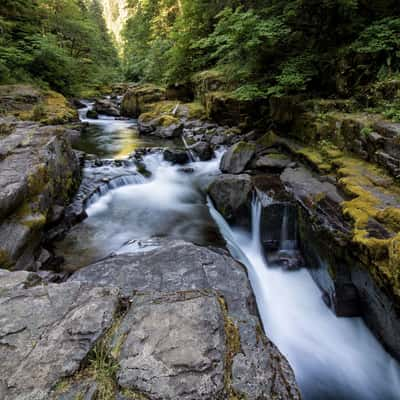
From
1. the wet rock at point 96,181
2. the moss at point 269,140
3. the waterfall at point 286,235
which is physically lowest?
the waterfall at point 286,235

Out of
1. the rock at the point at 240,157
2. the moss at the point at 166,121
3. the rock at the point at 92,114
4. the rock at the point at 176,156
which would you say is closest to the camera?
the rock at the point at 240,157

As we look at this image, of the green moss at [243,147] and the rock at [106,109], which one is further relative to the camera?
the rock at [106,109]

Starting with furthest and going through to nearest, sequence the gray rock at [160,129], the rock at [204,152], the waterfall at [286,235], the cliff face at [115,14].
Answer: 1. the cliff face at [115,14]
2. the gray rock at [160,129]
3. the rock at [204,152]
4. the waterfall at [286,235]

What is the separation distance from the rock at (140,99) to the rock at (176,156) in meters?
9.81

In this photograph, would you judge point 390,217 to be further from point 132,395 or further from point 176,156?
point 176,156

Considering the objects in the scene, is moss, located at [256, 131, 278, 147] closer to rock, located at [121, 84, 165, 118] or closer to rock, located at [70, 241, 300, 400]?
rock, located at [70, 241, 300, 400]

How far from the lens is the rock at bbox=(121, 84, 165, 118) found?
18.0 m

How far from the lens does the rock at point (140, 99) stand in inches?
711

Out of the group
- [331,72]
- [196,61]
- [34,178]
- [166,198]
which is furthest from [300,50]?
[196,61]

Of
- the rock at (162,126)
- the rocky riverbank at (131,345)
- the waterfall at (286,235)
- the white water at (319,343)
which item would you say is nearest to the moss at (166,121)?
the rock at (162,126)

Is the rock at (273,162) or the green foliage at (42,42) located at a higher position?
the green foliage at (42,42)

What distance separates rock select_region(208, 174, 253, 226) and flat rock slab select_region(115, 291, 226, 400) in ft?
14.1

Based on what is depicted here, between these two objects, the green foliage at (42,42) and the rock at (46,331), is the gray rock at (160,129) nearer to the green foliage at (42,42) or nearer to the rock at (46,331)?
the green foliage at (42,42)

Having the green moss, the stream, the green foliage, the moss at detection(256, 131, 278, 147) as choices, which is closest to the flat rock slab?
the stream
